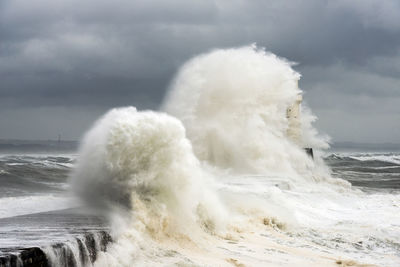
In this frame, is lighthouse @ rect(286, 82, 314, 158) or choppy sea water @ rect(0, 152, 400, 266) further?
lighthouse @ rect(286, 82, 314, 158)

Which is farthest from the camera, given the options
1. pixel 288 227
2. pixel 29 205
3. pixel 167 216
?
pixel 288 227

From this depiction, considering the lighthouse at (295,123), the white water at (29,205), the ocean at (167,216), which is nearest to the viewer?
the ocean at (167,216)

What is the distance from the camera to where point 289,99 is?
1035 inches

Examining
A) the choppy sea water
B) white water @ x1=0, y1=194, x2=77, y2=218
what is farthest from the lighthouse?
white water @ x1=0, y1=194, x2=77, y2=218

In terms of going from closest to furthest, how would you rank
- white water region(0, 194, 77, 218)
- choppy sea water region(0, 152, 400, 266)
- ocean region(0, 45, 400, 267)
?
ocean region(0, 45, 400, 267)
choppy sea water region(0, 152, 400, 266)
white water region(0, 194, 77, 218)

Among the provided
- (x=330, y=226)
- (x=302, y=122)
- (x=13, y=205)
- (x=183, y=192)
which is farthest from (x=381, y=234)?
(x=302, y=122)

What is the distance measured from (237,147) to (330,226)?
11.6m

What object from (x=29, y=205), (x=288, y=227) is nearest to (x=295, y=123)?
(x=288, y=227)

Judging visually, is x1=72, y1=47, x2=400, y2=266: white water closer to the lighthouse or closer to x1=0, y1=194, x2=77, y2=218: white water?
x1=0, y1=194, x2=77, y2=218: white water

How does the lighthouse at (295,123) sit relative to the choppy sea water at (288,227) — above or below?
above

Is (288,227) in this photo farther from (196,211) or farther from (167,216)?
(167,216)

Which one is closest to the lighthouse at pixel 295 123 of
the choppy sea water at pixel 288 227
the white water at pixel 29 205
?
the choppy sea water at pixel 288 227

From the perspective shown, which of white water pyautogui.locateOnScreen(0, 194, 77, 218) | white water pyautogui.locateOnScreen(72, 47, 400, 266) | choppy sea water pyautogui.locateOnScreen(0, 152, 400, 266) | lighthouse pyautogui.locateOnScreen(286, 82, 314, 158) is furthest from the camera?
lighthouse pyautogui.locateOnScreen(286, 82, 314, 158)

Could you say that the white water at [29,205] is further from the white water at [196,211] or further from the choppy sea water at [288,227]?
the white water at [196,211]
